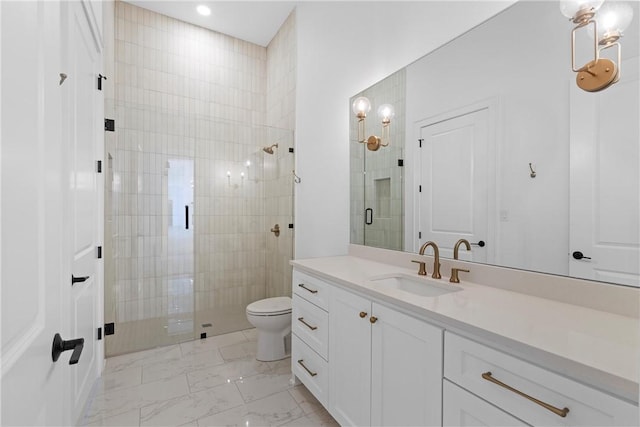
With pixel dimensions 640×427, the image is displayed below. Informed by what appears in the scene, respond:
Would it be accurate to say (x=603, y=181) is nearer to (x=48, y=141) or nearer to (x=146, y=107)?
(x=48, y=141)

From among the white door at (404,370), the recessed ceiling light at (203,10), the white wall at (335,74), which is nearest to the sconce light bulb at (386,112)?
the white wall at (335,74)

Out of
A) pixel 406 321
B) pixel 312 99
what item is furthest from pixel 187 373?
pixel 312 99

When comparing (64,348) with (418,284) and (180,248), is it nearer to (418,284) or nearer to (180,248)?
(418,284)

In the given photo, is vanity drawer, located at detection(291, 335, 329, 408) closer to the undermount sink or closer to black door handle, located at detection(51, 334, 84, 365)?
the undermount sink

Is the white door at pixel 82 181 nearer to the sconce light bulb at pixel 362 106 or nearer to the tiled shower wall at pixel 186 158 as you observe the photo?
the tiled shower wall at pixel 186 158

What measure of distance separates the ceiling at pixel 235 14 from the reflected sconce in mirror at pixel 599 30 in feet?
8.35

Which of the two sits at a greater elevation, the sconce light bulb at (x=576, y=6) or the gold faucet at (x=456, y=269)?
the sconce light bulb at (x=576, y=6)

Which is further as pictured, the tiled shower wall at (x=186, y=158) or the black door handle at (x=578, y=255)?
the tiled shower wall at (x=186, y=158)

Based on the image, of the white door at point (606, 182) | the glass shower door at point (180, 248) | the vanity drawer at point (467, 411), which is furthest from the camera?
the glass shower door at point (180, 248)

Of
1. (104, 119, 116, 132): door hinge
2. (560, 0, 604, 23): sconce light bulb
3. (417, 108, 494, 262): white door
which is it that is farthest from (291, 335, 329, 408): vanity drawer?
(104, 119, 116, 132): door hinge

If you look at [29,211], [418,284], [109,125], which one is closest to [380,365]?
[418,284]

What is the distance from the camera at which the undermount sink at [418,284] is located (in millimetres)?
1452

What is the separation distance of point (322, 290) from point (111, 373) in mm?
1768

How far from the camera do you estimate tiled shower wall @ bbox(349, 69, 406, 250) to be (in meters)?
1.97
